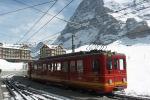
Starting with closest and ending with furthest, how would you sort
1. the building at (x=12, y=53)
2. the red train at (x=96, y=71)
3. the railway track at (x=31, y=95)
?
A: the railway track at (x=31, y=95)
the red train at (x=96, y=71)
the building at (x=12, y=53)

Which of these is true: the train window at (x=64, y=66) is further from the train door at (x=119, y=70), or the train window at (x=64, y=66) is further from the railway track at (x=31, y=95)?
the train door at (x=119, y=70)

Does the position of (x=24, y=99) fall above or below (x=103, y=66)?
below

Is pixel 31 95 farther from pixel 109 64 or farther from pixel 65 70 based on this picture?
pixel 109 64

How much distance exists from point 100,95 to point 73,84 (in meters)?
3.67

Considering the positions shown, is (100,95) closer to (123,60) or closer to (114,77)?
(114,77)

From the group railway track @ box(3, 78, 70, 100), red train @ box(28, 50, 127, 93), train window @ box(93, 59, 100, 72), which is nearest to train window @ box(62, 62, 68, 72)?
red train @ box(28, 50, 127, 93)

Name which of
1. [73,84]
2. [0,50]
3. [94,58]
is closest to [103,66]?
[94,58]

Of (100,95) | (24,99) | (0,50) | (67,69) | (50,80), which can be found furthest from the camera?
(0,50)

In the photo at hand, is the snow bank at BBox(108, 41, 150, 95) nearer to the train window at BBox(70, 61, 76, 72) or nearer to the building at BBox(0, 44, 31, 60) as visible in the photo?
the train window at BBox(70, 61, 76, 72)

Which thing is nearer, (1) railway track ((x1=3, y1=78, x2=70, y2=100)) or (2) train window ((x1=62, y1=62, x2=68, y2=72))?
(1) railway track ((x1=3, y1=78, x2=70, y2=100))

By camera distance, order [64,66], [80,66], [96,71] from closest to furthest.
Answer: [96,71] < [80,66] < [64,66]

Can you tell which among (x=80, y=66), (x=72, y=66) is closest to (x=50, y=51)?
(x=72, y=66)

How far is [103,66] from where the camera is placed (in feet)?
67.0

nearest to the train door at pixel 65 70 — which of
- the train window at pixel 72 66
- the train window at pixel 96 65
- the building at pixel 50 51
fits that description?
the train window at pixel 72 66
